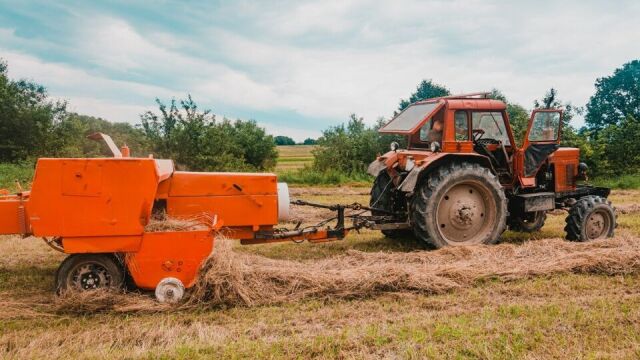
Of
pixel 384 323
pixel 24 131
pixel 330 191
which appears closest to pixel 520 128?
pixel 330 191

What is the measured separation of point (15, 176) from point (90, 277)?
13.5m

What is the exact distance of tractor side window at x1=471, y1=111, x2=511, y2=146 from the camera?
7.30m

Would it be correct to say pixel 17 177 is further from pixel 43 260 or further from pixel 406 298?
pixel 406 298

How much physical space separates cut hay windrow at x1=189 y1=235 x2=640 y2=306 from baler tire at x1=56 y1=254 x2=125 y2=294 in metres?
0.79

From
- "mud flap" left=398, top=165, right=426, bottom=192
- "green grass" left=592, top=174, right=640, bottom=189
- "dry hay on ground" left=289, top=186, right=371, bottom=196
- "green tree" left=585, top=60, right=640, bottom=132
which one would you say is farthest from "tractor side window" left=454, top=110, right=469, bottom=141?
"green tree" left=585, top=60, right=640, bottom=132

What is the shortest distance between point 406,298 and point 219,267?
178 centimetres

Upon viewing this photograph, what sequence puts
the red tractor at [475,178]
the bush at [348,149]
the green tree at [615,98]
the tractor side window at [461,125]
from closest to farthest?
the red tractor at [475,178] < the tractor side window at [461,125] < the bush at [348,149] < the green tree at [615,98]

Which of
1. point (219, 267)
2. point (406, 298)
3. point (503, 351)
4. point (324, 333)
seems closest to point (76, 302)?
point (219, 267)

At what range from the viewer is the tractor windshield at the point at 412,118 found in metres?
6.99

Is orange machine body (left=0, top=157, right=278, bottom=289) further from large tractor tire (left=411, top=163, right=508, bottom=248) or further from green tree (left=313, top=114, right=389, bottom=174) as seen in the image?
green tree (left=313, top=114, right=389, bottom=174)

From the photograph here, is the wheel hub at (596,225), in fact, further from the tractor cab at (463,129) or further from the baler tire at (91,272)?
the baler tire at (91,272)

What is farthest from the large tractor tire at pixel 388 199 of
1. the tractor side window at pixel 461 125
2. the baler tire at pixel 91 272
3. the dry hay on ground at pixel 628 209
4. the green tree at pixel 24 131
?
the green tree at pixel 24 131

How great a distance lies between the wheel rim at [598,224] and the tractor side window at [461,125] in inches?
87.9

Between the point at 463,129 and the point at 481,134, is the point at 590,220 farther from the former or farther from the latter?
the point at 463,129
